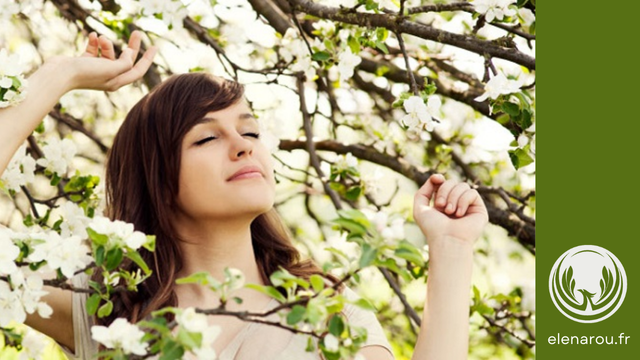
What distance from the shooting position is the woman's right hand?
2020 millimetres

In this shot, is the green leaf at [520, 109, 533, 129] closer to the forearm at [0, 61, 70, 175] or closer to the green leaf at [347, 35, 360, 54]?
the green leaf at [347, 35, 360, 54]

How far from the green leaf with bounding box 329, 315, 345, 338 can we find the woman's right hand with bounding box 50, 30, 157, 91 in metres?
0.87

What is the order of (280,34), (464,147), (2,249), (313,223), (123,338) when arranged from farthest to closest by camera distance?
(313,223), (464,147), (280,34), (2,249), (123,338)

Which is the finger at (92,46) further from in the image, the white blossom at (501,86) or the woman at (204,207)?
the white blossom at (501,86)

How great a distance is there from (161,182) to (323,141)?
4.02 ft

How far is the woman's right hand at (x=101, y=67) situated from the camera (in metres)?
2.02

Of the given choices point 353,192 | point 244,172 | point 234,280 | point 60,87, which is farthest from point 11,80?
point 353,192

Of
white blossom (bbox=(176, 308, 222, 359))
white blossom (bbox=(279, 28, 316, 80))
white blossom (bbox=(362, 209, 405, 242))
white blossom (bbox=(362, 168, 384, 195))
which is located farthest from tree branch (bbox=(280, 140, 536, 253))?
white blossom (bbox=(176, 308, 222, 359))

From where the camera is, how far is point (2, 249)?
1534 mm

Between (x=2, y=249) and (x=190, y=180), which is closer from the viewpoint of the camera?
(x=2, y=249)
